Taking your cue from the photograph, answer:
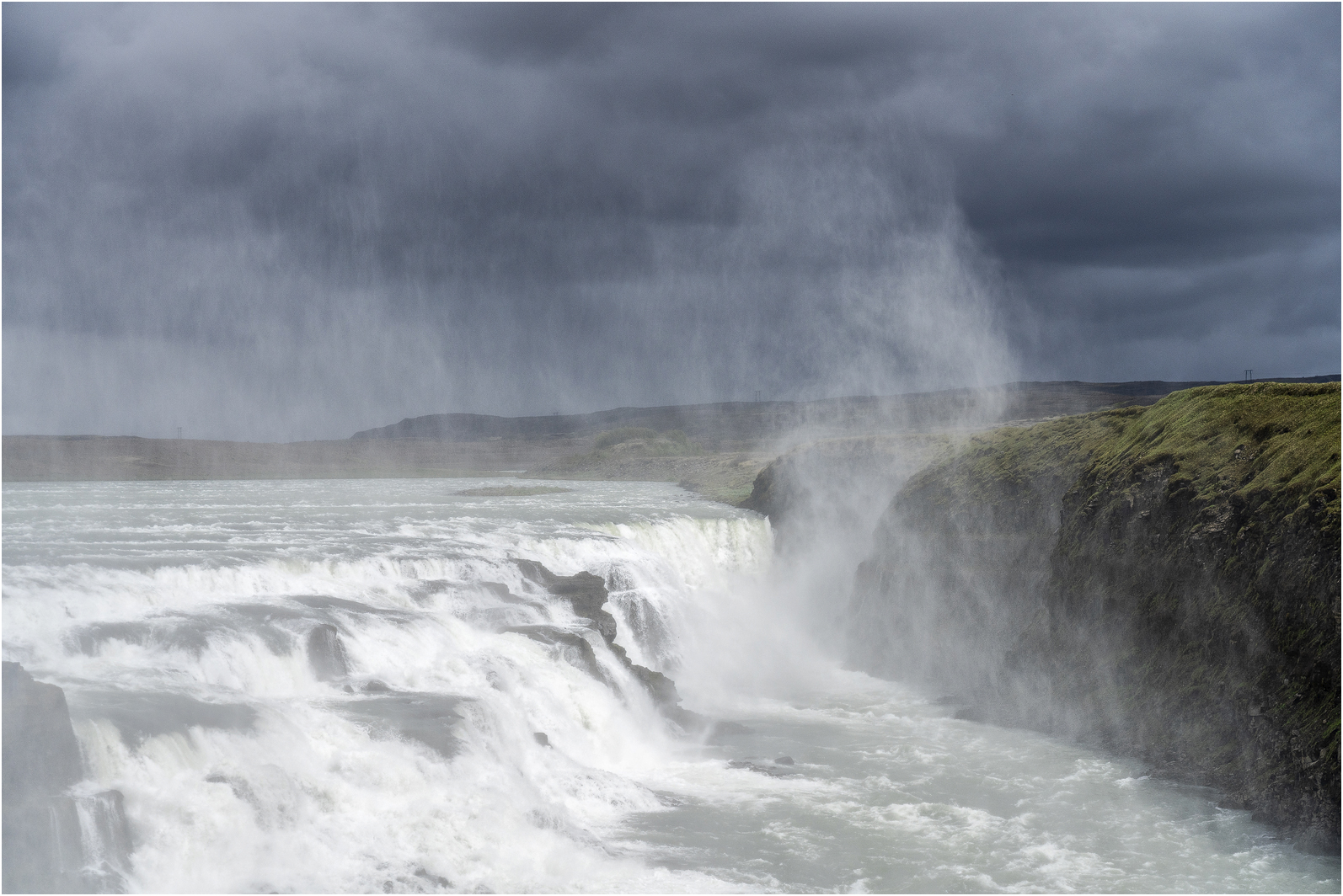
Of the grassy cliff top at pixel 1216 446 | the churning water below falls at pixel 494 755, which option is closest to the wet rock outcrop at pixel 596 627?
the churning water below falls at pixel 494 755

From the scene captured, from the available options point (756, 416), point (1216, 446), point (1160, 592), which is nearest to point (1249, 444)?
point (1216, 446)

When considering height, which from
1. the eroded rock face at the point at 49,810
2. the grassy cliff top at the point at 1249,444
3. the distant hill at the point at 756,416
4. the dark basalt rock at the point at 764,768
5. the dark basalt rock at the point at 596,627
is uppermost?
the distant hill at the point at 756,416

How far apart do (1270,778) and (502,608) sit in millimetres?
15430

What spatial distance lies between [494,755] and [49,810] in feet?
21.4

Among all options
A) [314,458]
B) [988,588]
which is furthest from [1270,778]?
[314,458]

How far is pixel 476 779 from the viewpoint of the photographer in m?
14.8

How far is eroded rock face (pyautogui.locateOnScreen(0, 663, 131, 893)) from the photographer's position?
10156 mm

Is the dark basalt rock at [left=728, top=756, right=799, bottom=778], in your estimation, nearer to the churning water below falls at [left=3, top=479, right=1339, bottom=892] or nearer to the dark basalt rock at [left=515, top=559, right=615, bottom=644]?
the churning water below falls at [left=3, top=479, right=1339, bottom=892]

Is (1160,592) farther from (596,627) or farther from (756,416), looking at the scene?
(756,416)

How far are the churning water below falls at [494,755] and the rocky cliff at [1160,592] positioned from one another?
1.10 metres

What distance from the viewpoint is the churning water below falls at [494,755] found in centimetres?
1266

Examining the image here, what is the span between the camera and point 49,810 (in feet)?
34.7

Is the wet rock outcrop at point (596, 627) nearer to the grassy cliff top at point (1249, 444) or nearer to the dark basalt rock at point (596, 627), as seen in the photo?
the dark basalt rock at point (596, 627)

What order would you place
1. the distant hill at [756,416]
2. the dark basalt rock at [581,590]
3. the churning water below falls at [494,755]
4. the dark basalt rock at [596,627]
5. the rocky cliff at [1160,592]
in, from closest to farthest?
the churning water below falls at [494,755] → the rocky cliff at [1160,592] → the dark basalt rock at [596,627] → the dark basalt rock at [581,590] → the distant hill at [756,416]
